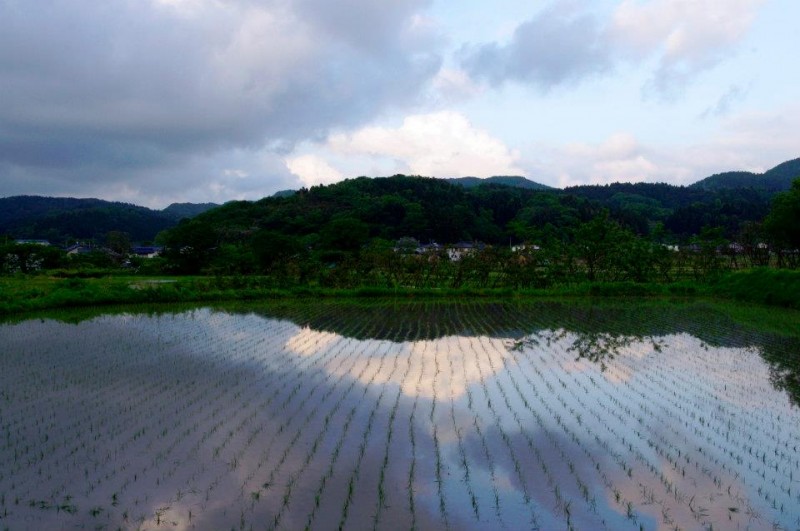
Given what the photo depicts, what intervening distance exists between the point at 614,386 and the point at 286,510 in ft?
19.0

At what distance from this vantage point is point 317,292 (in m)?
22.2

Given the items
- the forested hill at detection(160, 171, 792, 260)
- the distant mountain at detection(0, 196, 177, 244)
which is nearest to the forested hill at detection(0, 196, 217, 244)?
the distant mountain at detection(0, 196, 177, 244)

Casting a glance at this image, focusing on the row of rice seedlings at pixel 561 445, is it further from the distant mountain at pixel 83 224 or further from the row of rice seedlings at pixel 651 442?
the distant mountain at pixel 83 224

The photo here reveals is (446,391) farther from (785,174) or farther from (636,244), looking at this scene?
(785,174)

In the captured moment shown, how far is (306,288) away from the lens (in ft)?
73.1

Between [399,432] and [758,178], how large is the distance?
5723 inches

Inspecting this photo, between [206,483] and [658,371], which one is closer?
[206,483]

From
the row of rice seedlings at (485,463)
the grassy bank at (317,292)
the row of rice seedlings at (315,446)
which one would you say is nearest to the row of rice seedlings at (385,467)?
the row of rice seedlings at (315,446)

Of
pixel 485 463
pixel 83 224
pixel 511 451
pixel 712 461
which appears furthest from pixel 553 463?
pixel 83 224

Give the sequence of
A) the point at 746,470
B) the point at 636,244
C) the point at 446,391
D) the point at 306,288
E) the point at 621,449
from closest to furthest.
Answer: the point at 746,470
the point at 621,449
the point at 446,391
the point at 306,288
the point at 636,244

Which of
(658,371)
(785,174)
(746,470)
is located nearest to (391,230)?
(658,371)

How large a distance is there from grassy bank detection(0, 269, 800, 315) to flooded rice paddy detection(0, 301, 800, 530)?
6413 mm

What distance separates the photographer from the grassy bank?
18.6m

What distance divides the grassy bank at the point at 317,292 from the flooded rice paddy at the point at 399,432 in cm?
641
